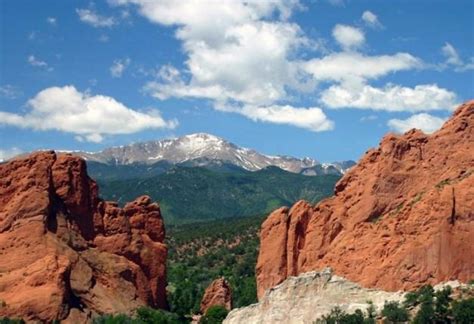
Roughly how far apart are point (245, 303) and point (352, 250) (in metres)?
34.7

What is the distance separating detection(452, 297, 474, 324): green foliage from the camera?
67.2 m

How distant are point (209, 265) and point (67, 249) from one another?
73703 mm

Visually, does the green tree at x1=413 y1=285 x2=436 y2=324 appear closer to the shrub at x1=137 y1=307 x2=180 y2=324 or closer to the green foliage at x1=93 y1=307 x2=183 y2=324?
the green foliage at x1=93 y1=307 x2=183 y2=324

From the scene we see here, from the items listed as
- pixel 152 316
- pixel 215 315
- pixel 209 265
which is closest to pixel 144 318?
pixel 152 316

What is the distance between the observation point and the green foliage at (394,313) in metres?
69.2

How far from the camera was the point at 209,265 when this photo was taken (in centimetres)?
16175

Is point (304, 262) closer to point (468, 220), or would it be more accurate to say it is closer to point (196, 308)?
point (468, 220)

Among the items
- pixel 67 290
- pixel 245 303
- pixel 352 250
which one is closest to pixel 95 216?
pixel 67 290

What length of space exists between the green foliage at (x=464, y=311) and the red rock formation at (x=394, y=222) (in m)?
5.06

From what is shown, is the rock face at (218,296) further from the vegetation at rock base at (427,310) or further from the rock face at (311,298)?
the vegetation at rock base at (427,310)

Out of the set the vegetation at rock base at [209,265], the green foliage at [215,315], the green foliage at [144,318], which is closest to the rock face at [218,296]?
the vegetation at rock base at [209,265]

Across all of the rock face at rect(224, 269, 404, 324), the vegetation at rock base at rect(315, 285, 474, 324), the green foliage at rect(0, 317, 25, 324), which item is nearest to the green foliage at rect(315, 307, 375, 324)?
the vegetation at rock base at rect(315, 285, 474, 324)

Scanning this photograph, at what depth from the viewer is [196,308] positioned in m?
119

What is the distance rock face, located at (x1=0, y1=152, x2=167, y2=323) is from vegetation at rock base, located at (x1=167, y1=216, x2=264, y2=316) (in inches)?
529
